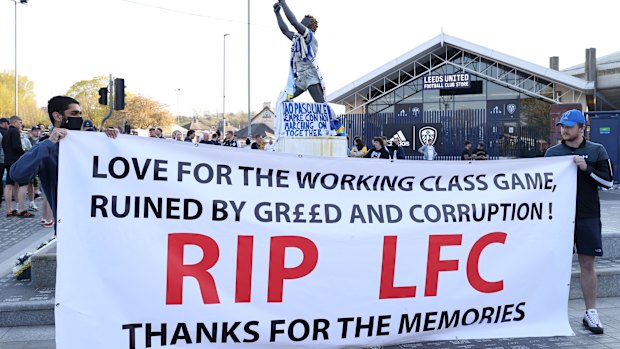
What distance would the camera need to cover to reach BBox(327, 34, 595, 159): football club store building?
1072 inches

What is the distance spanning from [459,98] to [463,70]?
1590 millimetres

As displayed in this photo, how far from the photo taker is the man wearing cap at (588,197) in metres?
5.00

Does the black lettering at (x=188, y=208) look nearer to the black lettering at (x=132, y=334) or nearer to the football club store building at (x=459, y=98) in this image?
the black lettering at (x=132, y=334)

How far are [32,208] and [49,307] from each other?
29.7 ft

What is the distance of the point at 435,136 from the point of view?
2717 cm

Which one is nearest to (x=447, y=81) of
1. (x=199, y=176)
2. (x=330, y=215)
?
(x=330, y=215)

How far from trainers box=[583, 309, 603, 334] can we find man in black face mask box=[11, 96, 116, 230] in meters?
4.21

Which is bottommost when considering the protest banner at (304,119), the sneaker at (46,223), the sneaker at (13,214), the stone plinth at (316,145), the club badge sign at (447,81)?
the sneaker at (46,223)

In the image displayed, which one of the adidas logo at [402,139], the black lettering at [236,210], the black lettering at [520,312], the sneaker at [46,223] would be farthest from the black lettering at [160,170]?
the adidas logo at [402,139]

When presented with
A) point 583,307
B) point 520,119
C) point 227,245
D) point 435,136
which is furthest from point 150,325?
point 520,119

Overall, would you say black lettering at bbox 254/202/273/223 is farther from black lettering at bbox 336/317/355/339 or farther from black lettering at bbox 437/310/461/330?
black lettering at bbox 437/310/461/330

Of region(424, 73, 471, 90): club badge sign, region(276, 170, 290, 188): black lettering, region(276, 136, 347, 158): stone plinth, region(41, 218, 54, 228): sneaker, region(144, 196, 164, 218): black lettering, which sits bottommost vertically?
region(41, 218, 54, 228): sneaker

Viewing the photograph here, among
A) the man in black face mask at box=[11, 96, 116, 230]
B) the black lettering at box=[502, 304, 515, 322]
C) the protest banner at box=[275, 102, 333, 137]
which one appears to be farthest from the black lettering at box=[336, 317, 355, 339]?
the protest banner at box=[275, 102, 333, 137]

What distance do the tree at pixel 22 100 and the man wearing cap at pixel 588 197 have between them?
76.5 meters
